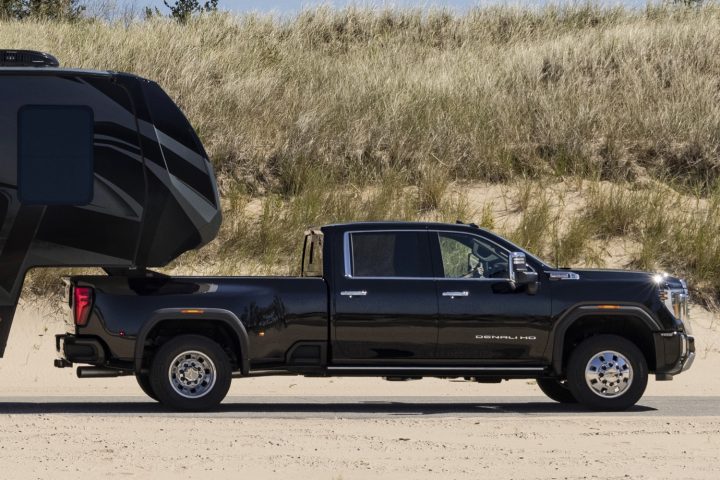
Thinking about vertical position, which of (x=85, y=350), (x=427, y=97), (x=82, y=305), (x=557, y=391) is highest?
(x=427, y=97)

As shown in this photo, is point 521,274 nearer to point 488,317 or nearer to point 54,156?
point 488,317

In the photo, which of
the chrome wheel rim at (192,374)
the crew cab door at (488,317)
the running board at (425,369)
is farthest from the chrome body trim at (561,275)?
the chrome wheel rim at (192,374)

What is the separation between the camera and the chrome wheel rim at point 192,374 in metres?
14.1

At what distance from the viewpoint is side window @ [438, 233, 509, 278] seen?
14.4 m

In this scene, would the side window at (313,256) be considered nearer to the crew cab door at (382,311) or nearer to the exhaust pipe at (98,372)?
the crew cab door at (382,311)

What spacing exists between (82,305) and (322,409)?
2827 millimetres

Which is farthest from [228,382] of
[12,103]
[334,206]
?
[334,206]

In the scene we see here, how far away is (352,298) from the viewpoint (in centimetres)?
1410

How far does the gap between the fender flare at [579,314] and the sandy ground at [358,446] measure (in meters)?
0.72

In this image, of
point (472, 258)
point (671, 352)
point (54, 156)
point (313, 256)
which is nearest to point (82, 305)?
point (54, 156)

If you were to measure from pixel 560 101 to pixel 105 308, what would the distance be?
654 inches

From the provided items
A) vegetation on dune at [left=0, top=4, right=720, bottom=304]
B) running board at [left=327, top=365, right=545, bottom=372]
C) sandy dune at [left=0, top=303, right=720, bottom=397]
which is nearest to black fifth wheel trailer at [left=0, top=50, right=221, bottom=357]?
running board at [left=327, top=365, right=545, bottom=372]

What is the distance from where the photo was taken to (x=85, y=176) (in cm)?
1438

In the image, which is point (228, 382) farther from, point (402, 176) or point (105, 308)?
point (402, 176)
